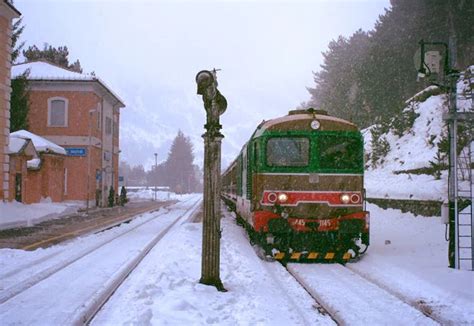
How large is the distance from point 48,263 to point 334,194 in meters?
6.18

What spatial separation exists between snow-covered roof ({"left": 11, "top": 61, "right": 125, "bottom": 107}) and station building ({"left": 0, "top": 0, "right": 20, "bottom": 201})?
12331 mm

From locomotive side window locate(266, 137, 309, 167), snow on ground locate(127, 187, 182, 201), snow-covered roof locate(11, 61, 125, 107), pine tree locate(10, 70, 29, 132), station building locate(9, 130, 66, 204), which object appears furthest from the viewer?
snow on ground locate(127, 187, 182, 201)

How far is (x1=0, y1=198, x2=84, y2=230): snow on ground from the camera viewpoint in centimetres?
1983

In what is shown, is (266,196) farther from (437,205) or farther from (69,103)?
(69,103)

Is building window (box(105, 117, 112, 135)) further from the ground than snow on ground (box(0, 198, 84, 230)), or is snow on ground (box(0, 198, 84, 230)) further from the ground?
building window (box(105, 117, 112, 135))

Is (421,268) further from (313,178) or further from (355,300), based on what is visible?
(355,300)

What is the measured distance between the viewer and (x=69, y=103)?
35.3 m

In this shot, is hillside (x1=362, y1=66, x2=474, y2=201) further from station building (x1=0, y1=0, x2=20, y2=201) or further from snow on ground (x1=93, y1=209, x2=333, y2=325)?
station building (x1=0, y1=0, x2=20, y2=201)

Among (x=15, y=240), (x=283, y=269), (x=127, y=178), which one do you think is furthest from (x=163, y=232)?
(x=127, y=178)

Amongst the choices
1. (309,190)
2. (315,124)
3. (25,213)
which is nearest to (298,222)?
(309,190)

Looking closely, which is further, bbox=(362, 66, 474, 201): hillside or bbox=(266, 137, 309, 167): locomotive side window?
bbox=(362, 66, 474, 201): hillside

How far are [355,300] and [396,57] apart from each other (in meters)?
35.0

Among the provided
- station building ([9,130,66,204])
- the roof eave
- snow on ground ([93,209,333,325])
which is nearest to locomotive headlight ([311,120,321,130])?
snow on ground ([93,209,333,325])

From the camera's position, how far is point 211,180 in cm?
757
